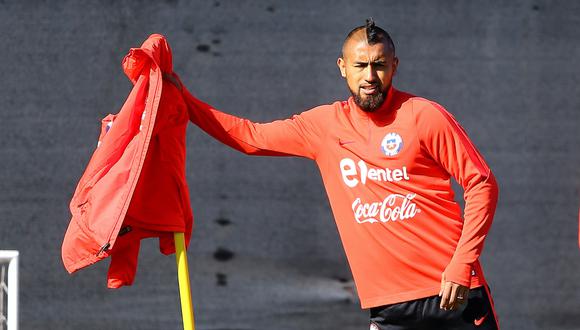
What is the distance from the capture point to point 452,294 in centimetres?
343

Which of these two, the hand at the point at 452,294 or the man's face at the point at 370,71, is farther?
the man's face at the point at 370,71

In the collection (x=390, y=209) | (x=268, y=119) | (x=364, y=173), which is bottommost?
(x=390, y=209)

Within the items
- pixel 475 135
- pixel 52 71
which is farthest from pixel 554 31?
pixel 52 71

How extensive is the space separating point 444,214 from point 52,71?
199 centimetres

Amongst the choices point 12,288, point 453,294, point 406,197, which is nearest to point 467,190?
point 406,197

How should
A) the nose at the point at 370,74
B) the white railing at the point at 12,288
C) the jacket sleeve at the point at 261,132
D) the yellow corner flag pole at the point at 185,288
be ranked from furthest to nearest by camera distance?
the white railing at the point at 12,288 → the jacket sleeve at the point at 261,132 → the yellow corner flag pole at the point at 185,288 → the nose at the point at 370,74

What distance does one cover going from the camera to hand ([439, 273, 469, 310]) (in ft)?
11.3

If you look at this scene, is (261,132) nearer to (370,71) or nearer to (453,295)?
(370,71)

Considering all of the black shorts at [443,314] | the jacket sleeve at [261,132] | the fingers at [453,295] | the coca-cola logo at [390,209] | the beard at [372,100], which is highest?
the beard at [372,100]

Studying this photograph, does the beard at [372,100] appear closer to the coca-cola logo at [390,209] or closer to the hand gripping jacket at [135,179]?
the coca-cola logo at [390,209]

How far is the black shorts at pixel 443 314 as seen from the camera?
3539 mm

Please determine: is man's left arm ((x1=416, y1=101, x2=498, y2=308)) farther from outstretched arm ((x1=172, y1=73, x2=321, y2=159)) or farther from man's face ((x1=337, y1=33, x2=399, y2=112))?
outstretched arm ((x1=172, y1=73, x2=321, y2=159))

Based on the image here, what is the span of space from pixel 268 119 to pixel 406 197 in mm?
1412

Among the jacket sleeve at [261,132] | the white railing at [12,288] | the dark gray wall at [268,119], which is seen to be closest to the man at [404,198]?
the jacket sleeve at [261,132]
